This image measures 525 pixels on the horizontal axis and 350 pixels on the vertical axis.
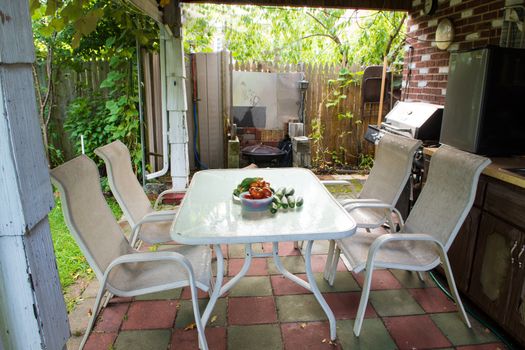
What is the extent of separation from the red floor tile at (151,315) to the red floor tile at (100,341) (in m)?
0.09

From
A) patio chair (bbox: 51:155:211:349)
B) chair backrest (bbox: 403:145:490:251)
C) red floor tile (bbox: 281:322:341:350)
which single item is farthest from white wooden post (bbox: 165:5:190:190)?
chair backrest (bbox: 403:145:490:251)

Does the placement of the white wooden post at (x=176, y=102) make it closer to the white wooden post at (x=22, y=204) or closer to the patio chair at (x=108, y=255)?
the patio chair at (x=108, y=255)

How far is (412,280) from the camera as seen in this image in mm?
2703

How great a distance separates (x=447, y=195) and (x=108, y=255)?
6.52 ft

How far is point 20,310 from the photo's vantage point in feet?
3.10

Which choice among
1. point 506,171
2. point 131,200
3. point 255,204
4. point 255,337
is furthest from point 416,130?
point 131,200

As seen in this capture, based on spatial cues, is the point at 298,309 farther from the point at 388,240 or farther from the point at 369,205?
the point at 369,205

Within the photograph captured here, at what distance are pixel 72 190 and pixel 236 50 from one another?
741 centimetres

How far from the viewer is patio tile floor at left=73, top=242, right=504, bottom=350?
207cm

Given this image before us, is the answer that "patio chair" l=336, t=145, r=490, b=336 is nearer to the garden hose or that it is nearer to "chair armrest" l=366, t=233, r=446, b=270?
"chair armrest" l=366, t=233, r=446, b=270

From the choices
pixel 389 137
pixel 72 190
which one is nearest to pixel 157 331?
pixel 72 190

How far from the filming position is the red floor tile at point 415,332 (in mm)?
2062

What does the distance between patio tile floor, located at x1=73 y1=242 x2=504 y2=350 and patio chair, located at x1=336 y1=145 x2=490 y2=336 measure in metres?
0.15

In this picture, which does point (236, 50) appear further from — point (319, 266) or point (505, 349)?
point (505, 349)
